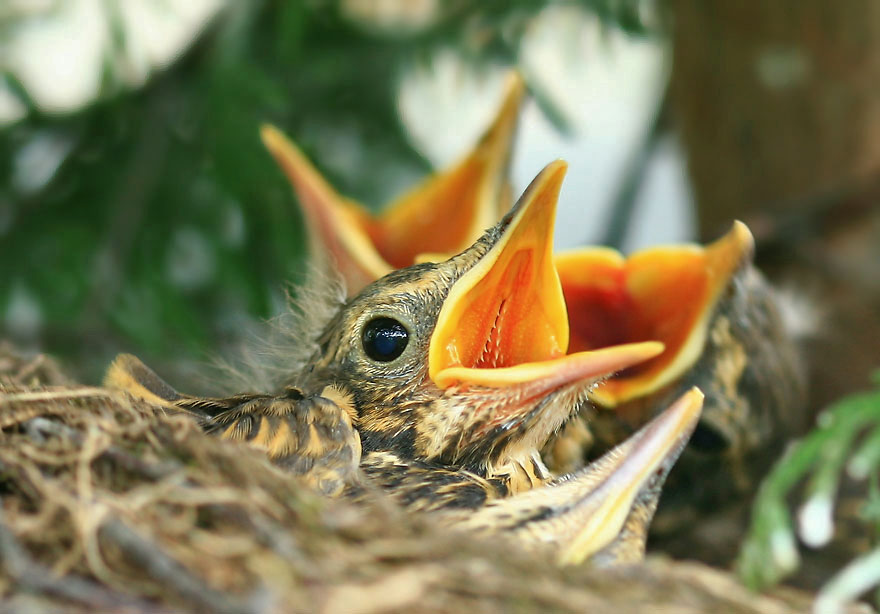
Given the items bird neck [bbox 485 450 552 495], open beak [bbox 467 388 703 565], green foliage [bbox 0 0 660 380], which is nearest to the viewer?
open beak [bbox 467 388 703 565]

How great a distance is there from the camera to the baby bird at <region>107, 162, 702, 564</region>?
2.52 feet

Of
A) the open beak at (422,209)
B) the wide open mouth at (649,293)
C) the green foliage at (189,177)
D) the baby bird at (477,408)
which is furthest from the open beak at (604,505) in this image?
the green foliage at (189,177)

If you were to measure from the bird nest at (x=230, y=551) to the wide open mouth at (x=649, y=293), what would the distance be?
1.43ft

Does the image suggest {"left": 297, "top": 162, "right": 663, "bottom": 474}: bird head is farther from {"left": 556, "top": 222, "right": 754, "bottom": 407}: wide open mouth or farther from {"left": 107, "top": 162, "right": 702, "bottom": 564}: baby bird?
{"left": 556, "top": 222, "right": 754, "bottom": 407}: wide open mouth

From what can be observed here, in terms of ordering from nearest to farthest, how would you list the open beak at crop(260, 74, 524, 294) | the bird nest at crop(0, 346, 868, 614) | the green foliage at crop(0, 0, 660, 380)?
the bird nest at crop(0, 346, 868, 614) → the open beak at crop(260, 74, 524, 294) → the green foliage at crop(0, 0, 660, 380)

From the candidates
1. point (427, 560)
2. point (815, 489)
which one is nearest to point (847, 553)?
point (815, 489)

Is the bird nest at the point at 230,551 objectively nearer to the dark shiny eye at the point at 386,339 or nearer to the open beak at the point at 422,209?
the dark shiny eye at the point at 386,339

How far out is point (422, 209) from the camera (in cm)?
135

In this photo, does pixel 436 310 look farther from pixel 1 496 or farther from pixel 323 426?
pixel 1 496

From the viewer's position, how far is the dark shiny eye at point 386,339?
2.90 feet

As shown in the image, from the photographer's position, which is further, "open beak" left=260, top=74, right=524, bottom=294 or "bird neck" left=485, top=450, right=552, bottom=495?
"open beak" left=260, top=74, right=524, bottom=294

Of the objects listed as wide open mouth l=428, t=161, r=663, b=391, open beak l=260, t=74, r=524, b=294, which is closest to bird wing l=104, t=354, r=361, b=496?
wide open mouth l=428, t=161, r=663, b=391

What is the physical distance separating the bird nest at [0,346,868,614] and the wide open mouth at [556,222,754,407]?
0.44 m

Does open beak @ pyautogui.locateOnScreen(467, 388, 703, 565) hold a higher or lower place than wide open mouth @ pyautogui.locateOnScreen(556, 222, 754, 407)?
lower
